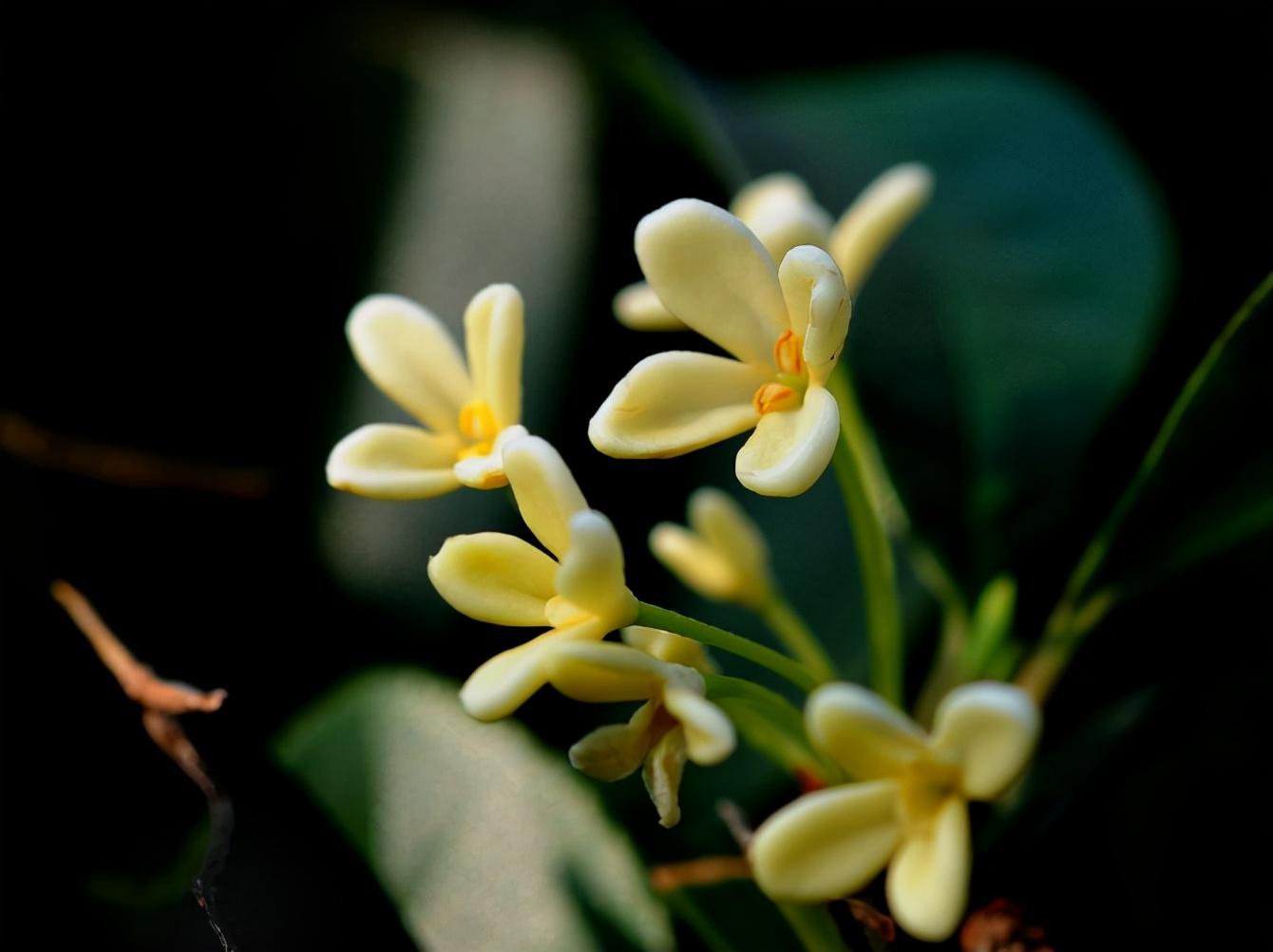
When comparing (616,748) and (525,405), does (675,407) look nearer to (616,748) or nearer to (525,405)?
(616,748)

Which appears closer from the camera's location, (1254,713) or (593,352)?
(1254,713)

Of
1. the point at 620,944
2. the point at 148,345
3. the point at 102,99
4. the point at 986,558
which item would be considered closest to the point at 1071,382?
the point at 986,558

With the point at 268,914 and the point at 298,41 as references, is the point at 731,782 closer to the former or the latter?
the point at 268,914

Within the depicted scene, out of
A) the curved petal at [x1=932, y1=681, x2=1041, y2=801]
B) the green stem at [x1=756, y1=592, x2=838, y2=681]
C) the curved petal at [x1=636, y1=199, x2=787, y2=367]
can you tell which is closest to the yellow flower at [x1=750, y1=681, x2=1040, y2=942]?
the curved petal at [x1=932, y1=681, x2=1041, y2=801]

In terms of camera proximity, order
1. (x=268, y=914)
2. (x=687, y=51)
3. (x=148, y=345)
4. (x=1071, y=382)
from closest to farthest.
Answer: (x=268, y=914)
(x=1071, y=382)
(x=148, y=345)
(x=687, y=51)

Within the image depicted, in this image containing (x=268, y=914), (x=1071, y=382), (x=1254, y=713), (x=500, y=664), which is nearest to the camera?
(x=500, y=664)

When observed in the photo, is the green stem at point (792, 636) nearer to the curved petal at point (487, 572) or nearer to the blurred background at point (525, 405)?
the blurred background at point (525, 405)
